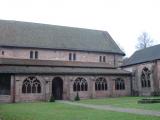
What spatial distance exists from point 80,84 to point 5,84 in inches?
420

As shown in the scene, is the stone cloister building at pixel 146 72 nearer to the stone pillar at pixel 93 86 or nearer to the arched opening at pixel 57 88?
the stone pillar at pixel 93 86

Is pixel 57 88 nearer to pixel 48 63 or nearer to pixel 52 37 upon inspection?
pixel 48 63

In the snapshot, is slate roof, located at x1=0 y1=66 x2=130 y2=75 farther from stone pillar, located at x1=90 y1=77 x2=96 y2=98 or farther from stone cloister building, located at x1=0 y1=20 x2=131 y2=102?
stone pillar, located at x1=90 y1=77 x2=96 y2=98

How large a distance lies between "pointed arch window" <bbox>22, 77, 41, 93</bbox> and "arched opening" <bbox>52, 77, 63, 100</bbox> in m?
3.43

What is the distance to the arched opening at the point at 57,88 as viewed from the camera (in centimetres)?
3722

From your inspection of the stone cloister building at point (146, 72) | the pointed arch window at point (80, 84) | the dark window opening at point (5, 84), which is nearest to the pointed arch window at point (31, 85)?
the dark window opening at point (5, 84)

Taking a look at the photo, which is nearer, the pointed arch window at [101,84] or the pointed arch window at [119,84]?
the pointed arch window at [101,84]

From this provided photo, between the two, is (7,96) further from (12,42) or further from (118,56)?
(118,56)

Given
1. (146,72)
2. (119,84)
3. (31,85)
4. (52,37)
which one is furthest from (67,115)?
(52,37)

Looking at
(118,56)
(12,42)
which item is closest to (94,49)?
(118,56)

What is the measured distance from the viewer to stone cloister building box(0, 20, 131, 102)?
33.7 metres

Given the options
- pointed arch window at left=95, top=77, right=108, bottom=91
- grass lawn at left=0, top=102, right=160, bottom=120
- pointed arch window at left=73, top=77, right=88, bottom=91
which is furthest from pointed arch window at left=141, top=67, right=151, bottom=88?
grass lawn at left=0, top=102, right=160, bottom=120

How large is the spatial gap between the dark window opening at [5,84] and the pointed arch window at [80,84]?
9333 mm

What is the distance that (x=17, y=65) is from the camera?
35.8m
